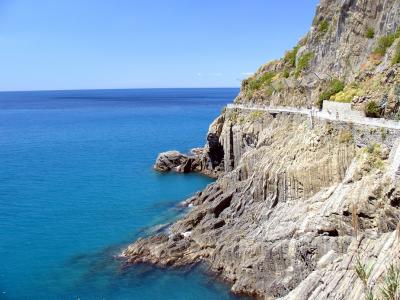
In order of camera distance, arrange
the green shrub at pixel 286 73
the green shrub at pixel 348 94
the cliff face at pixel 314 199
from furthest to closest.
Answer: the green shrub at pixel 286 73
the green shrub at pixel 348 94
the cliff face at pixel 314 199

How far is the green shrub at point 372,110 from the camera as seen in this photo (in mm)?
33969

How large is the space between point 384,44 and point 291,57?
75.1ft

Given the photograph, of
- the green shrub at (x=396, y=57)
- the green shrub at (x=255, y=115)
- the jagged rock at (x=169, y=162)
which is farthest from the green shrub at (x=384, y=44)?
the jagged rock at (x=169, y=162)

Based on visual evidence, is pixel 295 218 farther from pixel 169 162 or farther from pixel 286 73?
pixel 169 162

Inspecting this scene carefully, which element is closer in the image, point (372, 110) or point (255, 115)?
point (372, 110)

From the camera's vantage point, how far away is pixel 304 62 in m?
60.8

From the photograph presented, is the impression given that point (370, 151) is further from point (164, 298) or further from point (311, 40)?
point (311, 40)

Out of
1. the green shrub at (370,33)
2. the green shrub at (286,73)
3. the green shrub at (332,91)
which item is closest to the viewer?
the green shrub at (332,91)

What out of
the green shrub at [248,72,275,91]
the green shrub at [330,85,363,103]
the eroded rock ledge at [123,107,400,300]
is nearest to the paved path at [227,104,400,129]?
the eroded rock ledge at [123,107,400,300]

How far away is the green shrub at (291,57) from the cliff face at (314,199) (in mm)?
7986

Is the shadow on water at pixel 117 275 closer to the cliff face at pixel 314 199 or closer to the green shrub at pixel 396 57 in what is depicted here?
the cliff face at pixel 314 199

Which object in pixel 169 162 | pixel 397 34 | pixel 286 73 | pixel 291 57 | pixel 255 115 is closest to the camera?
pixel 397 34

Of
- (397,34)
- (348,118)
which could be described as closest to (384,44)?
(397,34)

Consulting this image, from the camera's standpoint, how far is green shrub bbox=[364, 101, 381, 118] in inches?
1337
